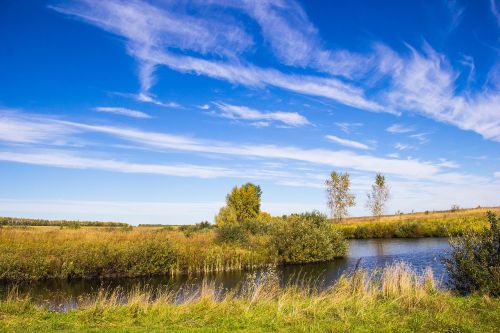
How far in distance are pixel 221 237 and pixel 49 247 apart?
14908 mm

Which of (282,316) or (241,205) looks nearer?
(282,316)

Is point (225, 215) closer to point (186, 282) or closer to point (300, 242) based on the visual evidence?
point (300, 242)

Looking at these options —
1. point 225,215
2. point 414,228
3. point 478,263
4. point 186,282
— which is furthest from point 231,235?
point 225,215

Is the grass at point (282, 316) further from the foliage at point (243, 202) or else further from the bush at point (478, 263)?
the foliage at point (243, 202)

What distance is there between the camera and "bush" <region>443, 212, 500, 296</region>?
14.3m

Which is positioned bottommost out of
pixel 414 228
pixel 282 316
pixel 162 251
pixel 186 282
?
pixel 186 282

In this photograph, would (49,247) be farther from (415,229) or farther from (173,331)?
(415,229)

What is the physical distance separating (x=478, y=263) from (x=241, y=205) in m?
58.4

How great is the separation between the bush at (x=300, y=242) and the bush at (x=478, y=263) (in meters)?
19.1

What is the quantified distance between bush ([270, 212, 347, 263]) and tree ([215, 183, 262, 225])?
1369 inches

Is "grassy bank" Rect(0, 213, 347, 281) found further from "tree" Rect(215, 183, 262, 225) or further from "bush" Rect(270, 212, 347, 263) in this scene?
"tree" Rect(215, 183, 262, 225)

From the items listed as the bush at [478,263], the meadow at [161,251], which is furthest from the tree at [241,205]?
the bush at [478,263]

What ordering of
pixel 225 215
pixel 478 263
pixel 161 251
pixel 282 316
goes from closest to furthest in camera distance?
pixel 282 316 → pixel 478 263 → pixel 161 251 → pixel 225 215

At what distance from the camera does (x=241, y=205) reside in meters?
72.4
